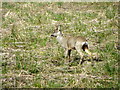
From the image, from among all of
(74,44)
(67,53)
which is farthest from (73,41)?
(67,53)

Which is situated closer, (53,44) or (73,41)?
(73,41)

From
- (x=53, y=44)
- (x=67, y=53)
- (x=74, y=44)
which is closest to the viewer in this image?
(x=74, y=44)

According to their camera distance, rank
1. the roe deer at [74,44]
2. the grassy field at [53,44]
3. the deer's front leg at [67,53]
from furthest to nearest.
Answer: the deer's front leg at [67,53] < the roe deer at [74,44] < the grassy field at [53,44]

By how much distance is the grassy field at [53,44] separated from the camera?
910cm

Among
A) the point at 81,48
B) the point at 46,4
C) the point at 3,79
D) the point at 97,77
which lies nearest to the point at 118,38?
the point at 81,48

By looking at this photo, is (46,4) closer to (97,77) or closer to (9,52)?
(9,52)

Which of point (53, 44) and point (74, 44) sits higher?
point (74, 44)

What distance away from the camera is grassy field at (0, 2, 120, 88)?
9.10 meters

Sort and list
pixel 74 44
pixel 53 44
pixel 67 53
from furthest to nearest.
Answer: pixel 53 44 < pixel 67 53 < pixel 74 44

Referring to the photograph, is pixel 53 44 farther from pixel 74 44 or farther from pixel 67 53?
pixel 74 44

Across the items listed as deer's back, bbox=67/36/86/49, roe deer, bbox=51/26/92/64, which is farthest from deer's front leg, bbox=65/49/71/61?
deer's back, bbox=67/36/86/49

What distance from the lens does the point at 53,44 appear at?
12.6 meters

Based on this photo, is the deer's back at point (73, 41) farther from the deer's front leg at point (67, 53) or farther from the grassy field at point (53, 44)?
the grassy field at point (53, 44)

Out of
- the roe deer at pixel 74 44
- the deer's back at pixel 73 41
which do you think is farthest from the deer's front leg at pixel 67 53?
the deer's back at pixel 73 41
